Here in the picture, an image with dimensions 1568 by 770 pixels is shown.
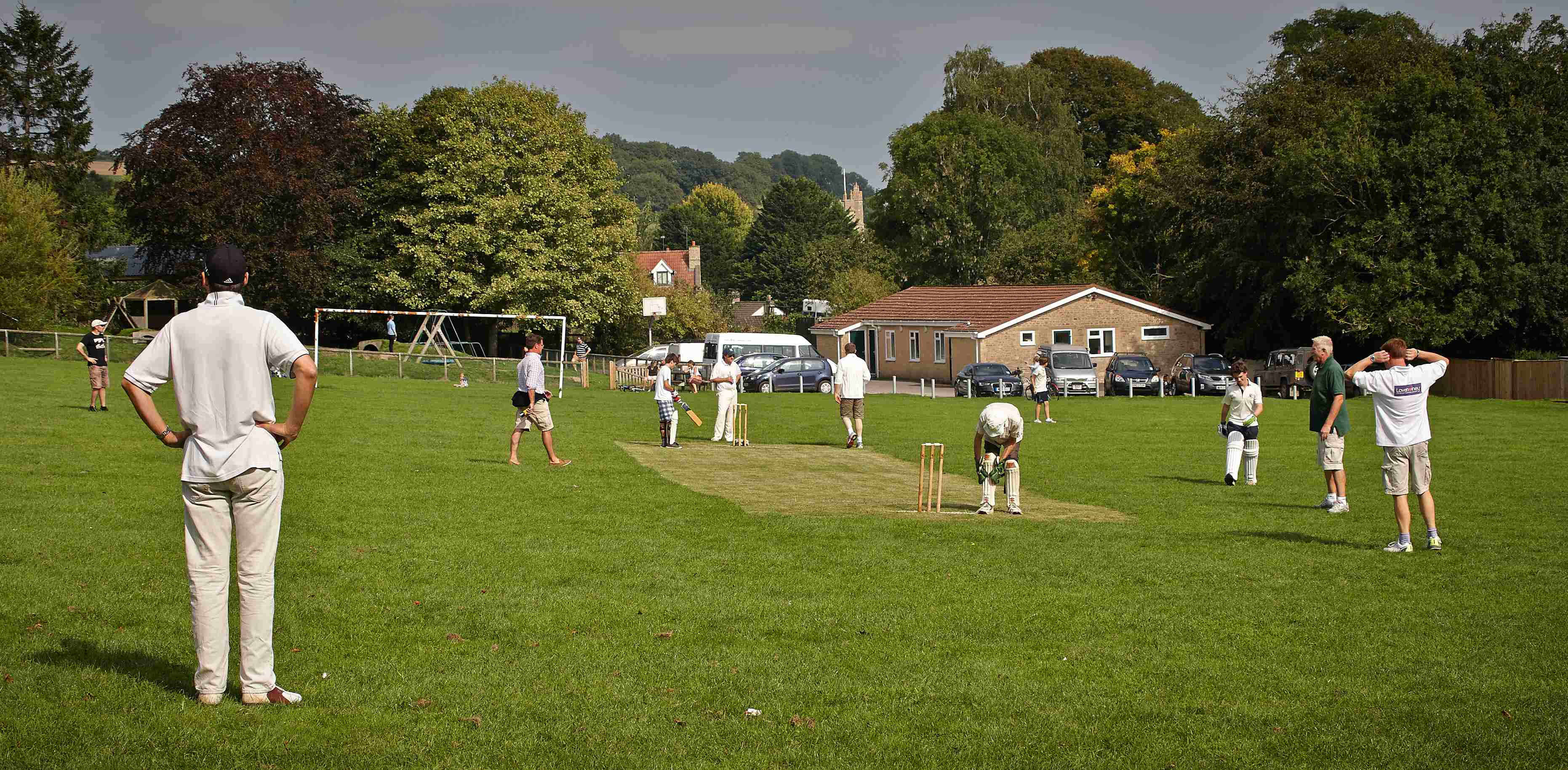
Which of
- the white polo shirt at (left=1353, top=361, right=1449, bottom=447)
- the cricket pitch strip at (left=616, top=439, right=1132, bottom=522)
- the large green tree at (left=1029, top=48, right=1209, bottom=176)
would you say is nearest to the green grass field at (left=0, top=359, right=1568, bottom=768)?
the cricket pitch strip at (left=616, top=439, right=1132, bottom=522)

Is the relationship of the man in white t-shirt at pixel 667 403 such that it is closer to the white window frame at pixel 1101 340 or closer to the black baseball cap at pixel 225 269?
the black baseball cap at pixel 225 269

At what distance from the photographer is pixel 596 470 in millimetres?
18422

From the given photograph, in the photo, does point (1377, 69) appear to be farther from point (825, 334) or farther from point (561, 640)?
point (561, 640)

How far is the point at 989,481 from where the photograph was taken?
46.5ft

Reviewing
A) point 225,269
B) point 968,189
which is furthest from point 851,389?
point 968,189

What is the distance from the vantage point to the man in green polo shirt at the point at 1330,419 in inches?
555

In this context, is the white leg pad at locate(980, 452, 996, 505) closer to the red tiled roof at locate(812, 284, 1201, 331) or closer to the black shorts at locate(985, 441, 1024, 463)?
the black shorts at locate(985, 441, 1024, 463)

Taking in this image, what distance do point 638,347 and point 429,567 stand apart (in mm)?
60027

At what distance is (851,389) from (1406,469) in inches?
500

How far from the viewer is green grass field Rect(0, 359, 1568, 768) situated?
602 centimetres

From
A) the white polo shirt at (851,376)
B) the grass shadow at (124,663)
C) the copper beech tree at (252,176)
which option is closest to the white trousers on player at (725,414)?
the white polo shirt at (851,376)

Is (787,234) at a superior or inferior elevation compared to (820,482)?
superior

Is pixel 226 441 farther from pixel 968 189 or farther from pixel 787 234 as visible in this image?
pixel 787 234

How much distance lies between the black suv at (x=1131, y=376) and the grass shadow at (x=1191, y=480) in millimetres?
28704
